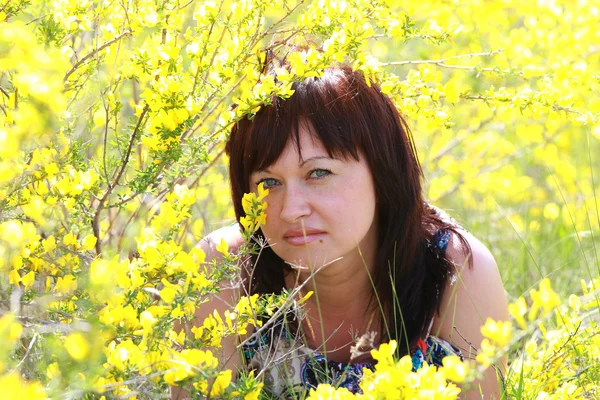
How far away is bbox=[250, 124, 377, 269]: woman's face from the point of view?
221 cm

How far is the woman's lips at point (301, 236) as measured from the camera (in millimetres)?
2209

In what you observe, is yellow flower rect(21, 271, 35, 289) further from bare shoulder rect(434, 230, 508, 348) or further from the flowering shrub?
bare shoulder rect(434, 230, 508, 348)

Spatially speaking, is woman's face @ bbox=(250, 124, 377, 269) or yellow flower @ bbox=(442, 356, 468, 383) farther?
woman's face @ bbox=(250, 124, 377, 269)

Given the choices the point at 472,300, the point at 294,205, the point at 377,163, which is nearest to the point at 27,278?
the point at 294,205

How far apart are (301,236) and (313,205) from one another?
0.29ft

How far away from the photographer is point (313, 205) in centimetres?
221

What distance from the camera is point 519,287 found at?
11.4ft

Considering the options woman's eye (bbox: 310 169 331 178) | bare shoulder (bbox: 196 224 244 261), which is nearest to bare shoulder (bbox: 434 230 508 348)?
woman's eye (bbox: 310 169 331 178)

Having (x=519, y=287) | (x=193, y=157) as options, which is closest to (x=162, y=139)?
(x=193, y=157)

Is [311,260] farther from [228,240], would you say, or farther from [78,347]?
[78,347]

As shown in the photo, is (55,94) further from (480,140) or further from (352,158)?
(480,140)

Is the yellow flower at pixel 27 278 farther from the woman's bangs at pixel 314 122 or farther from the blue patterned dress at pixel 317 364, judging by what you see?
the blue patterned dress at pixel 317 364

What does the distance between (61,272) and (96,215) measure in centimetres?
36

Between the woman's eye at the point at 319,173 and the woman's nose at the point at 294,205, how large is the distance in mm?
62
